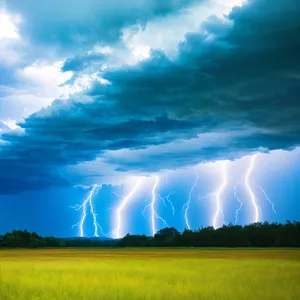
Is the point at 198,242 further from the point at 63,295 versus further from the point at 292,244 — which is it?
the point at 63,295

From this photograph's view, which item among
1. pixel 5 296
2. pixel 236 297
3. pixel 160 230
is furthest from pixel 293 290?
pixel 160 230

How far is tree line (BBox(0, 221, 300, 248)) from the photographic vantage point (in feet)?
451

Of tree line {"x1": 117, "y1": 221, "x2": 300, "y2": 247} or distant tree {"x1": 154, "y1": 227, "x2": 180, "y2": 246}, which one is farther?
distant tree {"x1": 154, "y1": 227, "x2": 180, "y2": 246}

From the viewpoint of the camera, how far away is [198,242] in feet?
508

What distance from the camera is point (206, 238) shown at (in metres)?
154

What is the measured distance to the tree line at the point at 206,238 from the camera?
13750cm

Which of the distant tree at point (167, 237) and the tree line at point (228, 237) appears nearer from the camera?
the tree line at point (228, 237)

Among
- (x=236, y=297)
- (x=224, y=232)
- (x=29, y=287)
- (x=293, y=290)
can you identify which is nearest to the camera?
(x=236, y=297)

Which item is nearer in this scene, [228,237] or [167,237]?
[228,237]

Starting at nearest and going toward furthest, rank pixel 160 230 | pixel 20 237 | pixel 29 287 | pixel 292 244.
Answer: pixel 29 287
pixel 292 244
pixel 160 230
pixel 20 237

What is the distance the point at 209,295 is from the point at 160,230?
154 meters

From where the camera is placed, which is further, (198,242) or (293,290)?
(198,242)

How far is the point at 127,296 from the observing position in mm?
21203

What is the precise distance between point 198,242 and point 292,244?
3098 cm
